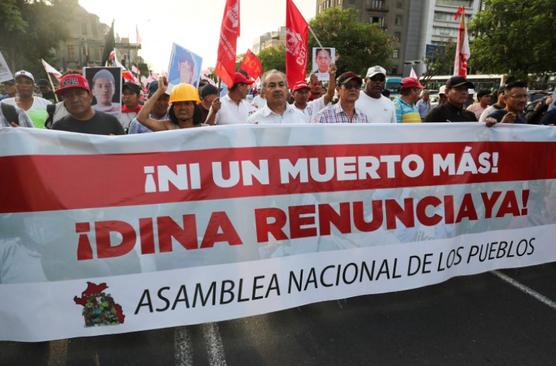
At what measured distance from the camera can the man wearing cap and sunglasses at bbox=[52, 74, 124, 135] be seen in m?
3.65

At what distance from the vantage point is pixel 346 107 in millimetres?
4379

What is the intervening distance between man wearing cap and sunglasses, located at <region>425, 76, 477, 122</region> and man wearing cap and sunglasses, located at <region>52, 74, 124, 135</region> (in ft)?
11.0

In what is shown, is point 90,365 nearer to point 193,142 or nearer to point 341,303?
point 193,142

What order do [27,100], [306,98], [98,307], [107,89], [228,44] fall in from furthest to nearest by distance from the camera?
[306,98], [27,100], [107,89], [228,44], [98,307]

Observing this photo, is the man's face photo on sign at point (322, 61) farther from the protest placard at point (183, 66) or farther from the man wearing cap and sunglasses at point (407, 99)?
the protest placard at point (183, 66)

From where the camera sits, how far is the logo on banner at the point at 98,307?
2.62m

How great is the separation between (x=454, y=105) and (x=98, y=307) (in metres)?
4.03

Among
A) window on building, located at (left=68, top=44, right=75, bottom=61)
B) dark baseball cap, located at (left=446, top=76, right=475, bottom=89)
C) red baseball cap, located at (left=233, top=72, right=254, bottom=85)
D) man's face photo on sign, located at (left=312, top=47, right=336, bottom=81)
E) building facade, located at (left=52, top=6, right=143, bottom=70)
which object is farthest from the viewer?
window on building, located at (left=68, top=44, right=75, bottom=61)

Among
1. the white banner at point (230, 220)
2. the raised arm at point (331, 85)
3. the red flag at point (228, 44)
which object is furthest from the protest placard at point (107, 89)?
the raised arm at point (331, 85)

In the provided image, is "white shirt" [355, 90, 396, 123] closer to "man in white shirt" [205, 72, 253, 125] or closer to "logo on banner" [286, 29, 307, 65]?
"man in white shirt" [205, 72, 253, 125]

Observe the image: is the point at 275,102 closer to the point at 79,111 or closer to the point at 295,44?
the point at 79,111

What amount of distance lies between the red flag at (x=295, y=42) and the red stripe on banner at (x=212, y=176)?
347cm

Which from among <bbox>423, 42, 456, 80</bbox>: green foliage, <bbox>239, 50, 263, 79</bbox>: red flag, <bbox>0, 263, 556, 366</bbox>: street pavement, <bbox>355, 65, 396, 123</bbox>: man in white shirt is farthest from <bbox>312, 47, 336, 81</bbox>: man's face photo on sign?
<bbox>423, 42, 456, 80</bbox>: green foliage

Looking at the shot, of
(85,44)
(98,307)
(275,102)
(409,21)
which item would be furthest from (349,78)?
(85,44)
